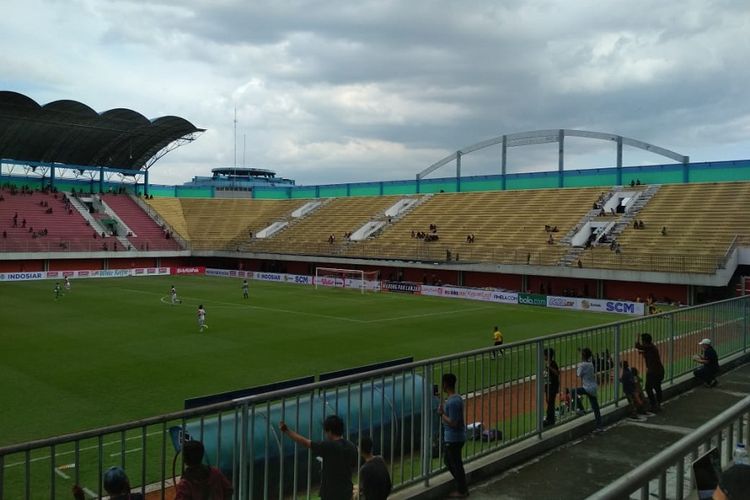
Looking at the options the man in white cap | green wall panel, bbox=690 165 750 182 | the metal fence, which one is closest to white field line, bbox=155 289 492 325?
the metal fence

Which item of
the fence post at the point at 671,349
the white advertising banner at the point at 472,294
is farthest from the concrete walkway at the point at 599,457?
the white advertising banner at the point at 472,294

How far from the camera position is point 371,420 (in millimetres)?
7121

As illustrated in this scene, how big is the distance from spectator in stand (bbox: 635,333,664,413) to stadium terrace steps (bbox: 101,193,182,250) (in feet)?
213

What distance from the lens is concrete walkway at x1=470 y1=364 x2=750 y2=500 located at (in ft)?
26.1

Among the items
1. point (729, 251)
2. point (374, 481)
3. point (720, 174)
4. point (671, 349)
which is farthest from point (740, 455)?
point (720, 174)

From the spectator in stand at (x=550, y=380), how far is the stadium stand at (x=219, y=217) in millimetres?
63803

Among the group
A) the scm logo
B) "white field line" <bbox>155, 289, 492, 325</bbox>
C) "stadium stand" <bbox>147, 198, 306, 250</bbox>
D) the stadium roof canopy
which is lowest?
"white field line" <bbox>155, 289, 492, 325</bbox>

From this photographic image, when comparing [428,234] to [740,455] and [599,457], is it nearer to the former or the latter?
[599,457]

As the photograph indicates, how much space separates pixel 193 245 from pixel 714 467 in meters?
72.7

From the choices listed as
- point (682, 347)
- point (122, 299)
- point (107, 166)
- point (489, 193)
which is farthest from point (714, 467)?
point (107, 166)

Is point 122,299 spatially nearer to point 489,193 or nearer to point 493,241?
point 493,241

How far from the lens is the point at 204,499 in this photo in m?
5.44

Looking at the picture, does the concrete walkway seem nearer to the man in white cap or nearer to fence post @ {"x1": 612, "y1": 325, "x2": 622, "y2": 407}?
fence post @ {"x1": 612, "y1": 325, "x2": 622, "y2": 407}

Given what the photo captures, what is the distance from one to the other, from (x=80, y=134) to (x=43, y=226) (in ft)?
34.6
